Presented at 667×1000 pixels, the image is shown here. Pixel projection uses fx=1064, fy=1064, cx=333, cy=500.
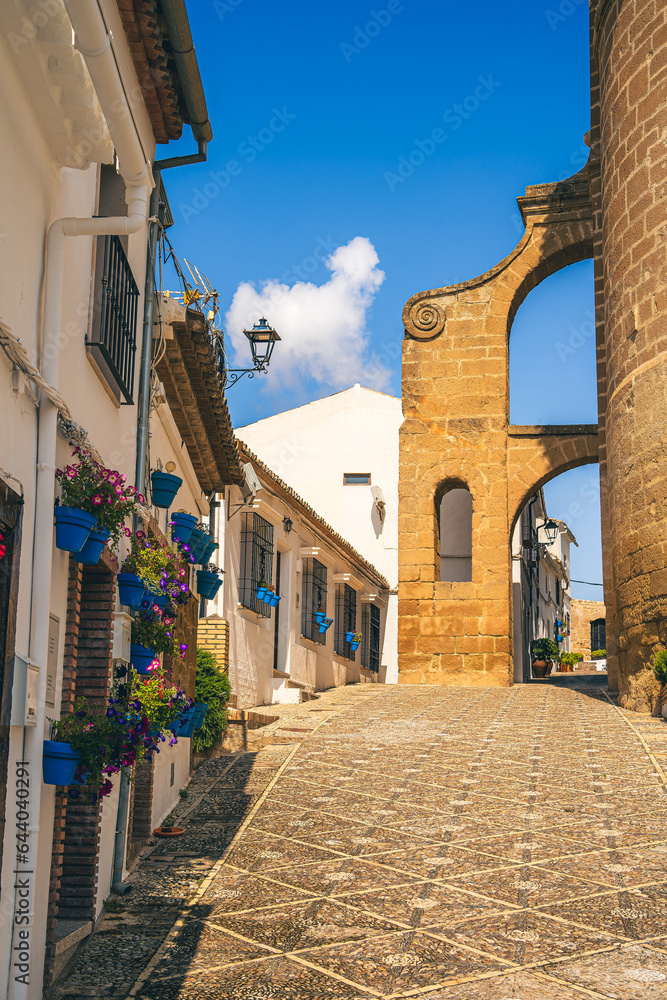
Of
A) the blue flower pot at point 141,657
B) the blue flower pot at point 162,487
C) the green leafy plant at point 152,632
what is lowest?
the blue flower pot at point 141,657

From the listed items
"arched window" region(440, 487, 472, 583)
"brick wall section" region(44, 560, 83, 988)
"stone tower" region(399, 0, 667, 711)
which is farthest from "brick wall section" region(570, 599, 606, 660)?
"brick wall section" region(44, 560, 83, 988)

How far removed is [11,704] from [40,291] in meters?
1.68

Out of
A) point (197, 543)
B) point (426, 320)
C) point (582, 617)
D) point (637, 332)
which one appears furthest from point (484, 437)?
point (582, 617)

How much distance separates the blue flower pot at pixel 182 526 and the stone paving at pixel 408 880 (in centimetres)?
205

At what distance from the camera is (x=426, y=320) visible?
1925 cm

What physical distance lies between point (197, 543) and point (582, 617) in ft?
142

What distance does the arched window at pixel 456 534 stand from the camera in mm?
22625

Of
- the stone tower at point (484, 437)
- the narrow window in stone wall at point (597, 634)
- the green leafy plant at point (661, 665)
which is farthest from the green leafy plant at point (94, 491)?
the narrow window in stone wall at point (597, 634)

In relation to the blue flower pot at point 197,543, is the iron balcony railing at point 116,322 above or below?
above

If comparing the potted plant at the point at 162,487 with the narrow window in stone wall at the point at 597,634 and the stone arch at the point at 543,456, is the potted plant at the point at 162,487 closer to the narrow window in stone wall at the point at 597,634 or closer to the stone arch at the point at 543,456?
the stone arch at the point at 543,456

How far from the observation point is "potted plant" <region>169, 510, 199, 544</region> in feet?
25.2

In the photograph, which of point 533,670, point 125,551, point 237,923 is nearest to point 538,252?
point 533,670

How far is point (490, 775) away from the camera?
8.30 metres

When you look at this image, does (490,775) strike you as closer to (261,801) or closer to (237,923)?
(261,801)
